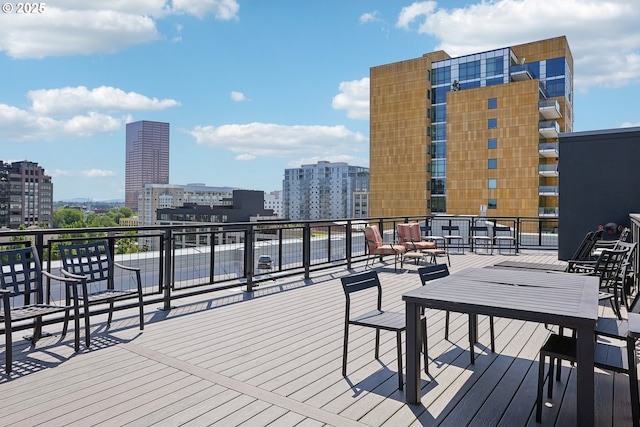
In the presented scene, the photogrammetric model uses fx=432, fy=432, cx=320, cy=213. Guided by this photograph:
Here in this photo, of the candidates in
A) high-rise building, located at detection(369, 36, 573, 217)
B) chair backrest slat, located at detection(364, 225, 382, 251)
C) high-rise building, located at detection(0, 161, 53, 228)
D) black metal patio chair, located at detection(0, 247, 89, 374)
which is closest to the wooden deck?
black metal patio chair, located at detection(0, 247, 89, 374)

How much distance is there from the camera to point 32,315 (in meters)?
3.49

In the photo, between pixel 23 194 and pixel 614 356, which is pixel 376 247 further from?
pixel 23 194

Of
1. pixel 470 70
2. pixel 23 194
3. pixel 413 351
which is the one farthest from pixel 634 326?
pixel 23 194

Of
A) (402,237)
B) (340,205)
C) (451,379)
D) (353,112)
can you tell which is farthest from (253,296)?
(340,205)

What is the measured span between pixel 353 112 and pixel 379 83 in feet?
48.8

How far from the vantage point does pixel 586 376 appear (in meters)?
2.25

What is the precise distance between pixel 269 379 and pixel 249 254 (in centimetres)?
341

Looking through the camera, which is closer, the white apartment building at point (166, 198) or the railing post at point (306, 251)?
the railing post at point (306, 251)

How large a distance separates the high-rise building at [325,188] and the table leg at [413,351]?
3623 inches

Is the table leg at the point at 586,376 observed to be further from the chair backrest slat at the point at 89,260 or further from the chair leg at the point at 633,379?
the chair backrest slat at the point at 89,260

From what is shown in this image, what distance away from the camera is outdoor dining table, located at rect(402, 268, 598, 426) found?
7.39 feet

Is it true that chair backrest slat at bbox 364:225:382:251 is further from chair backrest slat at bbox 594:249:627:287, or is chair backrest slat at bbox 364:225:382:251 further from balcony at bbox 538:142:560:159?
balcony at bbox 538:142:560:159

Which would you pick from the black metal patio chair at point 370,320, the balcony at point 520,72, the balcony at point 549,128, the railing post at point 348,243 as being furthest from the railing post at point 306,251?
the balcony at point 520,72

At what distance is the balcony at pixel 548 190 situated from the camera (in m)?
39.3
